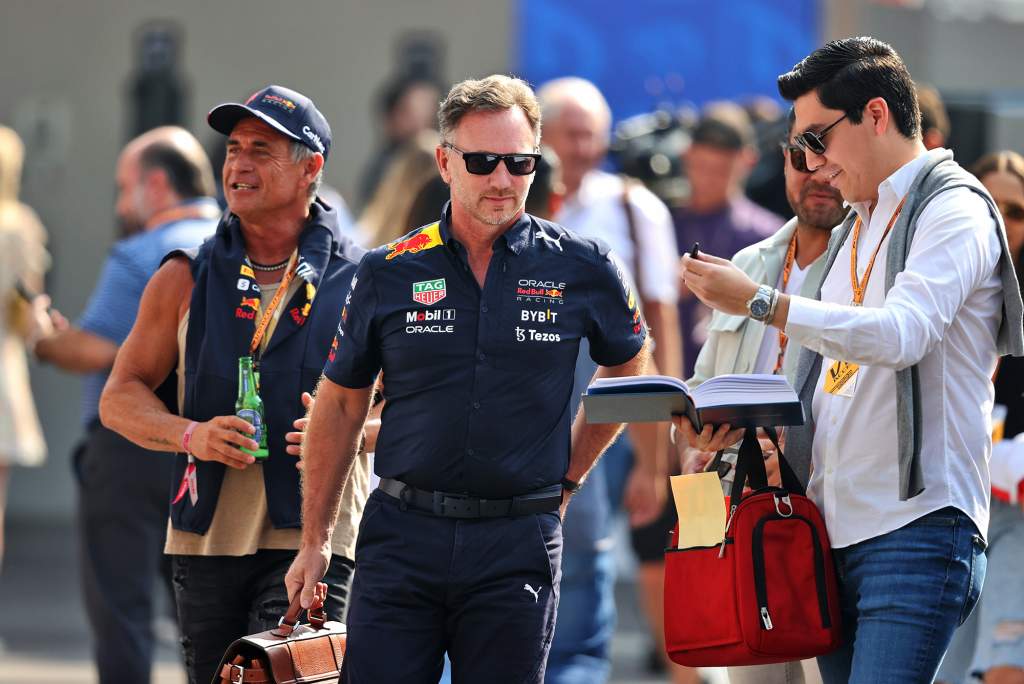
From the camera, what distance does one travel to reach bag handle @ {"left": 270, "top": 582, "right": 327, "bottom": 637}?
4457mm

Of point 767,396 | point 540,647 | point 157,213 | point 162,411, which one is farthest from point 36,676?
point 767,396

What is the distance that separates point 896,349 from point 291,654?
1.62m

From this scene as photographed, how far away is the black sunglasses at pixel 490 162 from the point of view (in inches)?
167

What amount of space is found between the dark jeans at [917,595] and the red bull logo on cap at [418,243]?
126 cm

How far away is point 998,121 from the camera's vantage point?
356 inches

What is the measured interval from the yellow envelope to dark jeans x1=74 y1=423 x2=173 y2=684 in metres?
2.74

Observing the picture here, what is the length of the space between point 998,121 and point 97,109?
6105mm

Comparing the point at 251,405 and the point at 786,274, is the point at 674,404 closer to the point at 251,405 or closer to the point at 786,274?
the point at 786,274

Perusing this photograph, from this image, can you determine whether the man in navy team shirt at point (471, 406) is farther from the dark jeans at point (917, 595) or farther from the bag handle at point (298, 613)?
the dark jeans at point (917, 595)

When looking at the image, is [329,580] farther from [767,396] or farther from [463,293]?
[767,396]

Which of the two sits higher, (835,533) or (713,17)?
(713,17)

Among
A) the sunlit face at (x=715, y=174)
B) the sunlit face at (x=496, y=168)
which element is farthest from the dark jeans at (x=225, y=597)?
the sunlit face at (x=715, y=174)

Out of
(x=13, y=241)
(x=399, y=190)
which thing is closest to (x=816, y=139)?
(x=399, y=190)

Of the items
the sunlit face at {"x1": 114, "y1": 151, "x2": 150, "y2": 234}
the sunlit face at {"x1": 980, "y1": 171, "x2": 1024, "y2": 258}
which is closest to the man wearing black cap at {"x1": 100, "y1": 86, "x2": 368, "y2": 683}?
the sunlit face at {"x1": 980, "y1": 171, "x2": 1024, "y2": 258}
